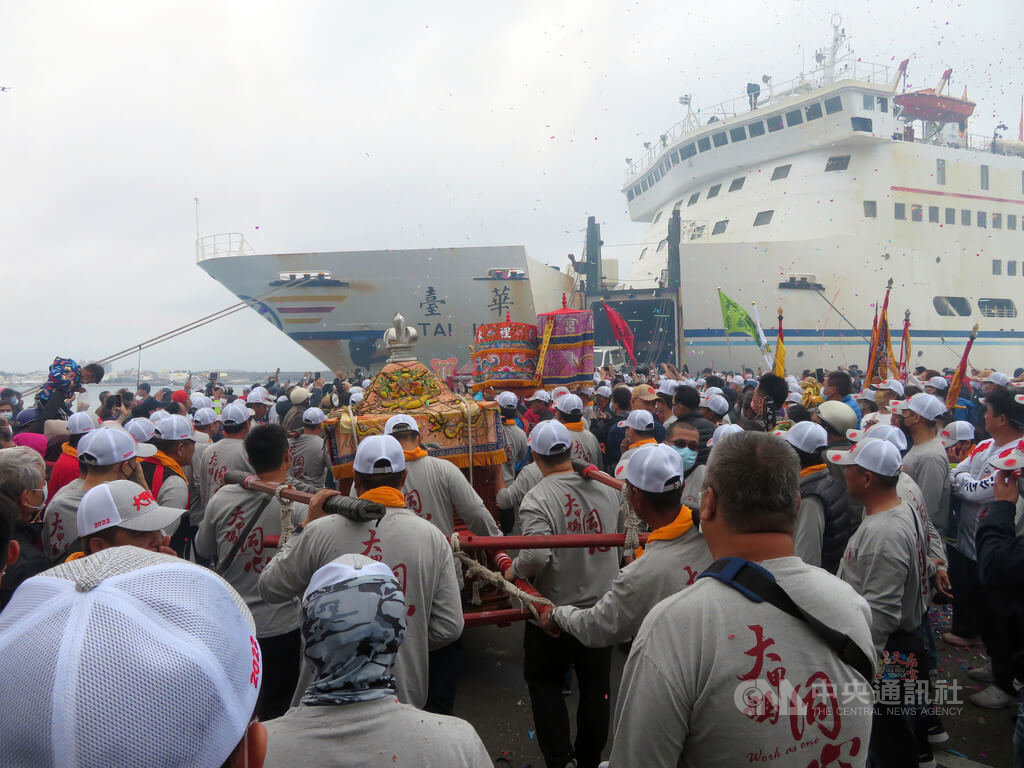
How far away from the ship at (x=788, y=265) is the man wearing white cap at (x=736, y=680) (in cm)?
1855

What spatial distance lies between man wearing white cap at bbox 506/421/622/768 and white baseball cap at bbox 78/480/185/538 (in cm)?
160

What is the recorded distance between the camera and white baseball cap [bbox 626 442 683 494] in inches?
89.5

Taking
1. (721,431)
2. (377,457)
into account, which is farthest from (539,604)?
(721,431)

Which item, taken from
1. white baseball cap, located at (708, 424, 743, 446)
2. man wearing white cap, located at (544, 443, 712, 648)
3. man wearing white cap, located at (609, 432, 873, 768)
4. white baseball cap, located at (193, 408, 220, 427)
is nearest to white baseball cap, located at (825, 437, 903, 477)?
man wearing white cap, located at (544, 443, 712, 648)

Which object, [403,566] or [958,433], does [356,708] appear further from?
[958,433]

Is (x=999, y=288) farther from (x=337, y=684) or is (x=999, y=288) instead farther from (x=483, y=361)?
(x=337, y=684)

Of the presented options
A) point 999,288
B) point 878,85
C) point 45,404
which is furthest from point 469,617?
point 999,288

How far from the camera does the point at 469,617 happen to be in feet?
10.0

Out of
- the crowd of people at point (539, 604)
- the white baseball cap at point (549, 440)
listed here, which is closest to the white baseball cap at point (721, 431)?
the crowd of people at point (539, 604)

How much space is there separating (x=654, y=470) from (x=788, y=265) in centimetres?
2122

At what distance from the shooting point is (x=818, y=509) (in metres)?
3.29

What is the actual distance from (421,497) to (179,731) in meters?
2.86

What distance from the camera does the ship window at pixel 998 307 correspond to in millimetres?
23531

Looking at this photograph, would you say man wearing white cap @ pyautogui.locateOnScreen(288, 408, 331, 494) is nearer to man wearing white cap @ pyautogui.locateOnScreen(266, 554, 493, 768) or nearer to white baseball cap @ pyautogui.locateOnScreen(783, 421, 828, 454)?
white baseball cap @ pyautogui.locateOnScreen(783, 421, 828, 454)
